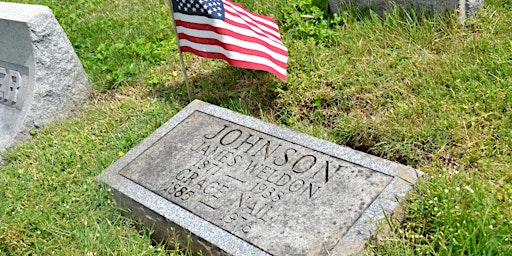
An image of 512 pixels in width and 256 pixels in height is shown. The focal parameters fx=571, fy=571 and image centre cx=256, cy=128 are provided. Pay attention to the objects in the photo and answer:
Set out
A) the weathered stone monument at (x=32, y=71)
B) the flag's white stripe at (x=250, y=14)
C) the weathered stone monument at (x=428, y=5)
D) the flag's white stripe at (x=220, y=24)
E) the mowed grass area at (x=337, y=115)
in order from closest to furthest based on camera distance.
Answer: the mowed grass area at (x=337, y=115) < the flag's white stripe at (x=220, y=24) < the flag's white stripe at (x=250, y=14) < the weathered stone monument at (x=428, y=5) < the weathered stone monument at (x=32, y=71)

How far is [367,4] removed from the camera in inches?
166

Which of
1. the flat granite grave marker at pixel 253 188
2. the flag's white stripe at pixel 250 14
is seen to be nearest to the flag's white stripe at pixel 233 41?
the flag's white stripe at pixel 250 14

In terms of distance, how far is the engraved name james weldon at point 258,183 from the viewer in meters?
2.67

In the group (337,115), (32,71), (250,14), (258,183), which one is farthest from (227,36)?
(32,71)

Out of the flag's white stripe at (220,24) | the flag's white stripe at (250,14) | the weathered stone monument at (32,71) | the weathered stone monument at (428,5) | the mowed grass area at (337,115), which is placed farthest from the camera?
the weathered stone monument at (32,71)

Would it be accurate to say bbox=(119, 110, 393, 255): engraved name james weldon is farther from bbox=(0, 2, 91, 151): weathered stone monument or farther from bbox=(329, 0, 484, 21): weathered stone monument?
bbox=(329, 0, 484, 21): weathered stone monument

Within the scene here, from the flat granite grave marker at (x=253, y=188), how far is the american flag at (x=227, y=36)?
1.21 ft

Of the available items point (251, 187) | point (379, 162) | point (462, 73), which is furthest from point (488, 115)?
point (251, 187)

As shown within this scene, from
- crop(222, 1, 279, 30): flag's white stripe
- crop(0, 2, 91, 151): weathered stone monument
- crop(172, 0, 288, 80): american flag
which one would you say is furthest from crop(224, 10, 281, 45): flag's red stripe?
crop(0, 2, 91, 151): weathered stone monument

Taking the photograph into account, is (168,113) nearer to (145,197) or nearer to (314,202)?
Result: (145,197)

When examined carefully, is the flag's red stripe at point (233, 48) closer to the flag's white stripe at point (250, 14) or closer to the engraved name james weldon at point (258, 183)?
the flag's white stripe at point (250, 14)

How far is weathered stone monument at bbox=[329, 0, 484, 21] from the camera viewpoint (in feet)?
12.3

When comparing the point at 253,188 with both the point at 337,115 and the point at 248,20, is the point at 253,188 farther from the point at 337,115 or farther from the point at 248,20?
the point at 248,20

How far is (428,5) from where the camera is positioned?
12.7ft
